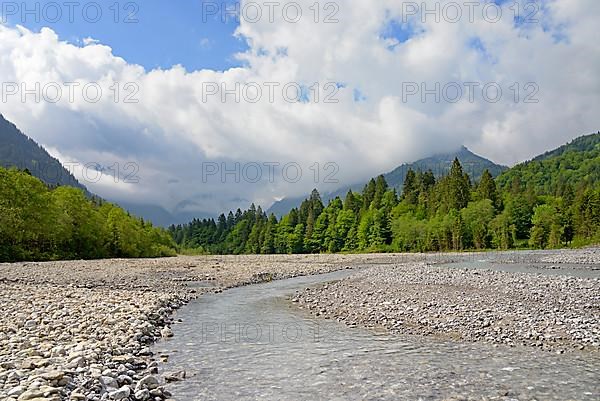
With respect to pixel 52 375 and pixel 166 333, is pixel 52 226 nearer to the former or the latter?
pixel 166 333

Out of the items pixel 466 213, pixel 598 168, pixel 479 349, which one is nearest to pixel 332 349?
pixel 479 349

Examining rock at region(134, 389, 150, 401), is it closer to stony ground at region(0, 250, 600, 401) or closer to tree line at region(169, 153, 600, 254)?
stony ground at region(0, 250, 600, 401)

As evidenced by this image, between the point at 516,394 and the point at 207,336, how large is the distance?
31.6 ft

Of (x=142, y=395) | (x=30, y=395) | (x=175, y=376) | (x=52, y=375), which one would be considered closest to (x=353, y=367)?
(x=175, y=376)

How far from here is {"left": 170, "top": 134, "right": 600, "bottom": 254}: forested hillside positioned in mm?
99625

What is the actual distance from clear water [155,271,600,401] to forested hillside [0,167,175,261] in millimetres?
48475

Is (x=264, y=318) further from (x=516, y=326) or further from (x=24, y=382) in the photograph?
(x=24, y=382)

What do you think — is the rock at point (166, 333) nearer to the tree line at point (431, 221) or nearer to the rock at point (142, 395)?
the rock at point (142, 395)

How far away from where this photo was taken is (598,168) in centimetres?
19112

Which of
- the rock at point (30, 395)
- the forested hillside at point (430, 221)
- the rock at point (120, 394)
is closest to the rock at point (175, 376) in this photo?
the rock at point (120, 394)

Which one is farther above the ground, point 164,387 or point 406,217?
point 406,217

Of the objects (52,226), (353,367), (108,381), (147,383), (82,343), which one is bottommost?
(353,367)

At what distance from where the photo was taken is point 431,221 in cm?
10850

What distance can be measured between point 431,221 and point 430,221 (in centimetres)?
69
